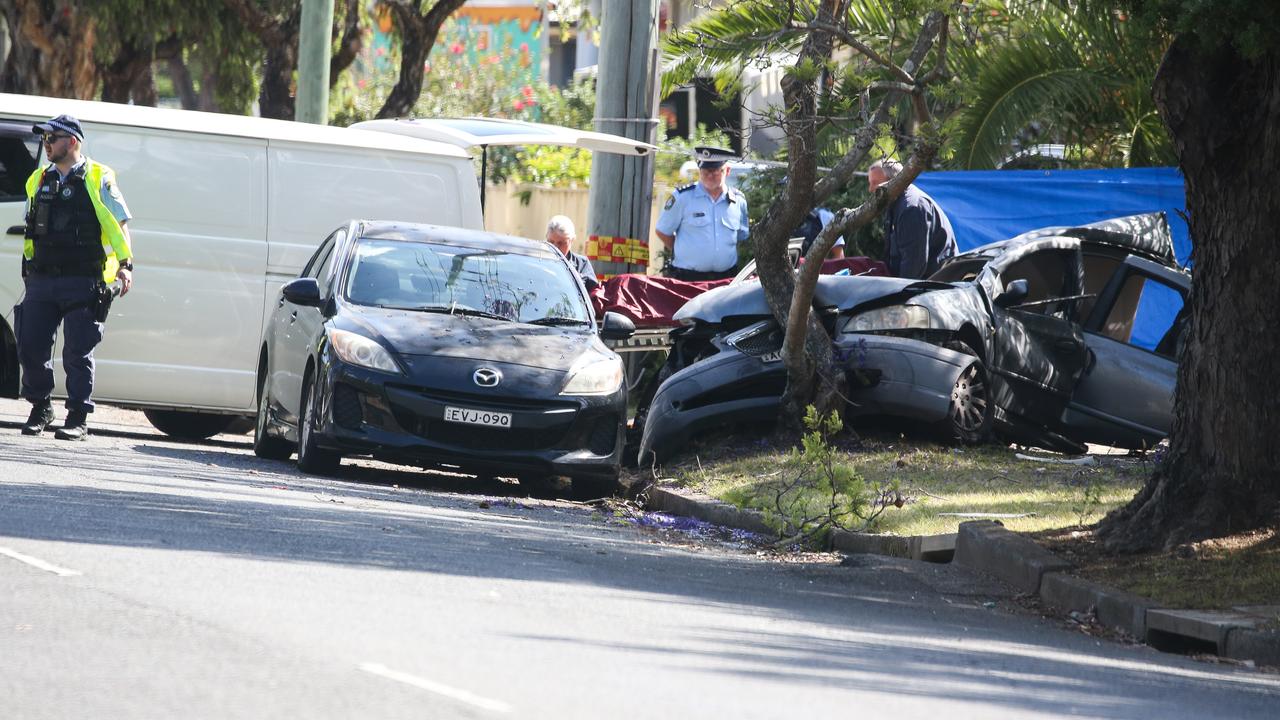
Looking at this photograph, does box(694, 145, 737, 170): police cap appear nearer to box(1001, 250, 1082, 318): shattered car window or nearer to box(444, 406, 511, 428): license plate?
box(1001, 250, 1082, 318): shattered car window

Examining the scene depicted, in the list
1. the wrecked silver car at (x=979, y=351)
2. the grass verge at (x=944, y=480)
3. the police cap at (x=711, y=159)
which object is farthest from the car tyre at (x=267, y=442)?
the police cap at (x=711, y=159)

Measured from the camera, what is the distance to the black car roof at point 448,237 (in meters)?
13.1

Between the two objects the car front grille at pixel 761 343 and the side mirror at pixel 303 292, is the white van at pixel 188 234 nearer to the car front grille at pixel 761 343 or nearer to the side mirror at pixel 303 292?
the side mirror at pixel 303 292

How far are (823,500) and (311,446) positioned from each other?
313 centimetres

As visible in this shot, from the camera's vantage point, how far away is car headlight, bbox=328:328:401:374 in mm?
11797

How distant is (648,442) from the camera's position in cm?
1345

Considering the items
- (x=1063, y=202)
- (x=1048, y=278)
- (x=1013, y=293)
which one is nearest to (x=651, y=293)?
(x=1048, y=278)

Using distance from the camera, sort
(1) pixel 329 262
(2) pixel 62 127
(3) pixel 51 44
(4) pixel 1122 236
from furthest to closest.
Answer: (3) pixel 51 44, (4) pixel 1122 236, (1) pixel 329 262, (2) pixel 62 127

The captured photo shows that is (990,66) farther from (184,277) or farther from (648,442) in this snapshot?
(184,277)

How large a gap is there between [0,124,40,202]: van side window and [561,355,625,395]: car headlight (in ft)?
14.1

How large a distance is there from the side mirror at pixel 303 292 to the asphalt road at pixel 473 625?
1696 mm

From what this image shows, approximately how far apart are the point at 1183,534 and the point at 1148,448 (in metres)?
4.17

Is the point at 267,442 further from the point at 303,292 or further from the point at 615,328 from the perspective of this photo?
the point at 615,328

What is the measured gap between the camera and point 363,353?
11828 millimetres
